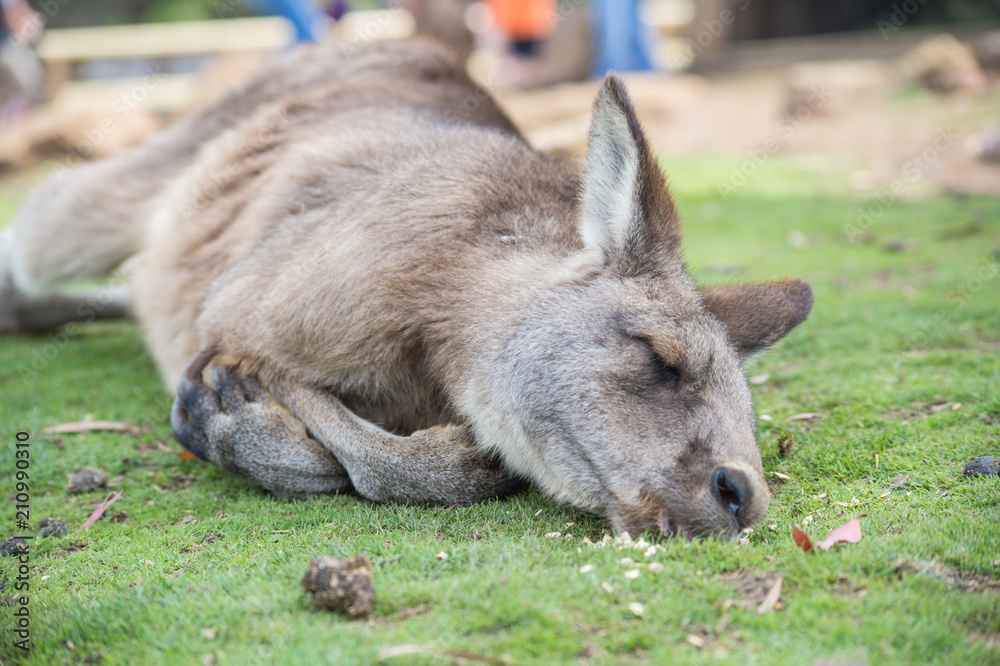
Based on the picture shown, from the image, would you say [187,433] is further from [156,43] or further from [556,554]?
[156,43]

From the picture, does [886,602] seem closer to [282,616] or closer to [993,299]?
[282,616]

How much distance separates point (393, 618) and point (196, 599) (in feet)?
1.89

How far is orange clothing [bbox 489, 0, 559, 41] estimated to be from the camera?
1585 centimetres

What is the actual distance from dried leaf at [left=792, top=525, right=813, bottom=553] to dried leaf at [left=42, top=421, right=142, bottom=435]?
3073 mm

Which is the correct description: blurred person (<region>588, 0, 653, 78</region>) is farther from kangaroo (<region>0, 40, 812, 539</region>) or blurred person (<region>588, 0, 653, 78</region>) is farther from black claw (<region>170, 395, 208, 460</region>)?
black claw (<region>170, 395, 208, 460</region>)

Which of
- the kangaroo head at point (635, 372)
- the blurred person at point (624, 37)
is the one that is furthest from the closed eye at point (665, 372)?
the blurred person at point (624, 37)

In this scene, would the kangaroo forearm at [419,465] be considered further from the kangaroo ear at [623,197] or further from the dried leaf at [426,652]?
the dried leaf at [426,652]

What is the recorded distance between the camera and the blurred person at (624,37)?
51.1 feet

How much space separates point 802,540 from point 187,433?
2.35 metres

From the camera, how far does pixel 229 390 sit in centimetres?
355

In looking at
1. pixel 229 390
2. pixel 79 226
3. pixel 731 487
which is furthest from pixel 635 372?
pixel 79 226

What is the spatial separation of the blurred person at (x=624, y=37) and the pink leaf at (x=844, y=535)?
1368 centimetres

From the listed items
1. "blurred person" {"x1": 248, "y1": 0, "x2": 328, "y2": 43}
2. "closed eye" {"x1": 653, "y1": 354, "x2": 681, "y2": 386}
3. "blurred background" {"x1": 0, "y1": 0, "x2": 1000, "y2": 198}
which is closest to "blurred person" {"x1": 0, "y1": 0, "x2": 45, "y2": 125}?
"blurred background" {"x1": 0, "y1": 0, "x2": 1000, "y2": 198}

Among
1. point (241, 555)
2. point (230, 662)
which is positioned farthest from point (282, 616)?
point (241, 555)
